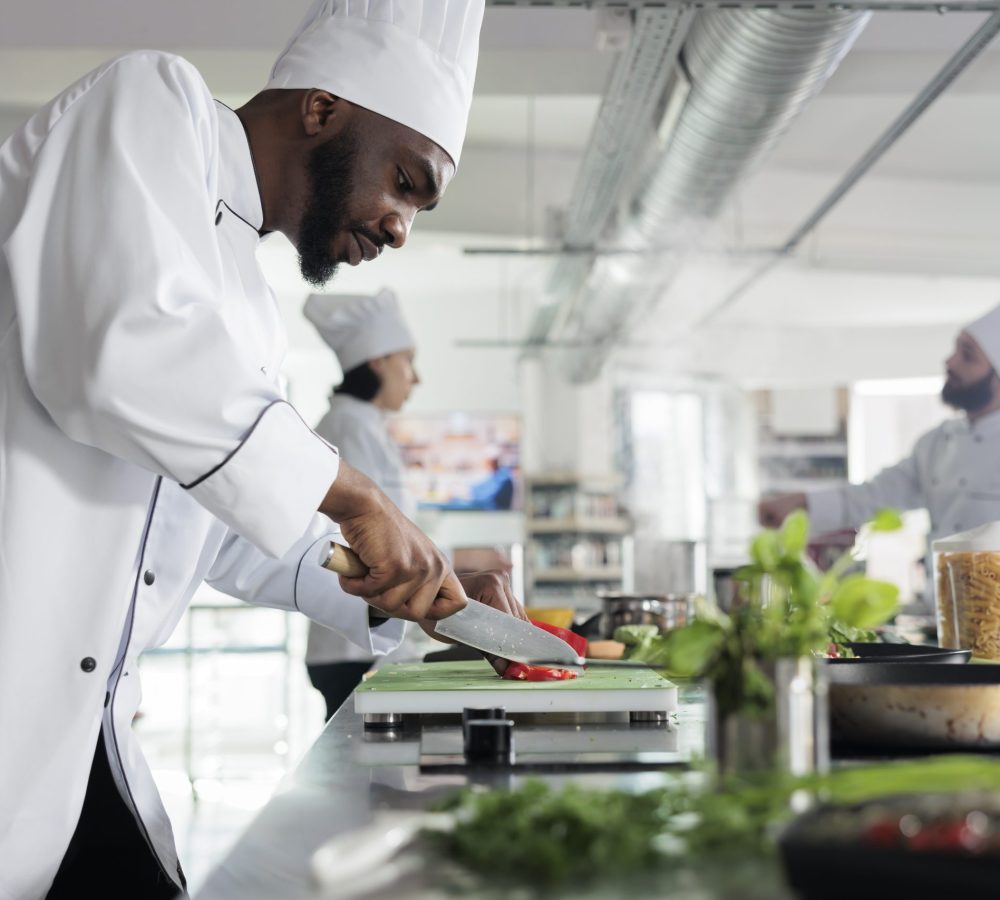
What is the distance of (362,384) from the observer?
12.4 feet

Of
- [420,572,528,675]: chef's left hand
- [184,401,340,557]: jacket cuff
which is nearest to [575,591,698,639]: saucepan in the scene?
[420,572,528,675]: chef's left hand

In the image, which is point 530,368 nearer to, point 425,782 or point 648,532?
point 648,532

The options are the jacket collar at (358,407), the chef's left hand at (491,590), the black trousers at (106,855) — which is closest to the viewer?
the black trousers at (106,855)

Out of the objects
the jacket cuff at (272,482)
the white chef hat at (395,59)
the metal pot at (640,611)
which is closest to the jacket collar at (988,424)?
the metal pot at (640,611)

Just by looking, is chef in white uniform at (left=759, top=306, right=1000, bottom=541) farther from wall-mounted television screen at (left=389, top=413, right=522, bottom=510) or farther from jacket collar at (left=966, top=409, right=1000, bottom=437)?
wall-mounted television screen at (left=389, top=413, right=522, bottom=510)

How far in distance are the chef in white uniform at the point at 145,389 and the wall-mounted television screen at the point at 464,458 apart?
831 centimetres

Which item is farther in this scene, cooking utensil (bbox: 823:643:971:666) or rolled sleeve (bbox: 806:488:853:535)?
rolled sleeve (bbox: 806:488:853:535)

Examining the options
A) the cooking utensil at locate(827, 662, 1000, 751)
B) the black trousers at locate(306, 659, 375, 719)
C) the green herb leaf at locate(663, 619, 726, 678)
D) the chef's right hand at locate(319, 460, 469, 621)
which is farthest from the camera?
the black trousers at locate(306, 659, 375, 719)

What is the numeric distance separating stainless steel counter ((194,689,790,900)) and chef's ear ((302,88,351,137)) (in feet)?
2.32

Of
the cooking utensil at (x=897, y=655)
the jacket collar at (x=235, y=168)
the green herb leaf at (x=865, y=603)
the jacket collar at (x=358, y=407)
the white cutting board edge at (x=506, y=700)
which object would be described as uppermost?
the jacket collar at (x=358, y=407)

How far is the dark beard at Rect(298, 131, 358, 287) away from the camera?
1418 mm

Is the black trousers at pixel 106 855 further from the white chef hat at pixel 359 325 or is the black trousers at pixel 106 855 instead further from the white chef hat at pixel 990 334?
the white chef hat at pixel 990 334

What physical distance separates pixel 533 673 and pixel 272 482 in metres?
0.47

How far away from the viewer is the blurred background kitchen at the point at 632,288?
12.7ft
